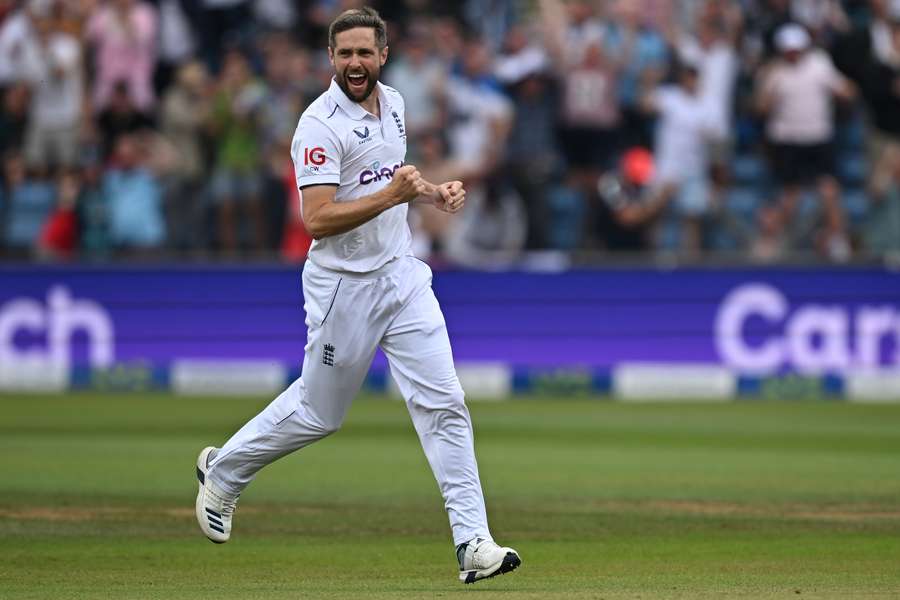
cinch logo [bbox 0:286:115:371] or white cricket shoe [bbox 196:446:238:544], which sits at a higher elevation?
white cricket shoe [bbox 196:446:238:544]

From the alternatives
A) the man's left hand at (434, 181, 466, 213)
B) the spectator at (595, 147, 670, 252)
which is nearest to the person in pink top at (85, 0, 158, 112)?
the spectator at (595, 147, 670, 252)

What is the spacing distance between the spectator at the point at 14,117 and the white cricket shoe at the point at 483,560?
12.9 meters

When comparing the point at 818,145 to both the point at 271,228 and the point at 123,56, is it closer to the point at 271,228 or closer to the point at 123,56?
the point at 271,228

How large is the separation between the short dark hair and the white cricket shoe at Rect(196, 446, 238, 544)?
1.98 metres

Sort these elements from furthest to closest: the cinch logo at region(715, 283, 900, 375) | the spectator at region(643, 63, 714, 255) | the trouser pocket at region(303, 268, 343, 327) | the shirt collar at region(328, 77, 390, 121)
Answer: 1. the spectator at region(643, 63, 714, 255)
2. the cinch logo at region(715, 283, 900, 375)
3. the trouser pocket at region(303, 268, 343, 327)
4. the shirt collar at region(328, 77, 390, 121)

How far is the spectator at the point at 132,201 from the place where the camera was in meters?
17.9

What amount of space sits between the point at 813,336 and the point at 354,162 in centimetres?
1149

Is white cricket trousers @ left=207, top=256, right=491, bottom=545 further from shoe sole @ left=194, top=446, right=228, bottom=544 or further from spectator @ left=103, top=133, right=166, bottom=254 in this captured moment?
spectator @ left=103, top=133, right=166, bottom=254

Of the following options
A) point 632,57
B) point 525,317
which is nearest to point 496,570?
point 525,317

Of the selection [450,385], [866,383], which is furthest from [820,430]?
[450,385]

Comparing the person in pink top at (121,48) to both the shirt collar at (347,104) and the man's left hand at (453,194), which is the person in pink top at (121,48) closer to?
the shirt collar at (347,104)

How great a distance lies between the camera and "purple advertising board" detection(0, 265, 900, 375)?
693 inches

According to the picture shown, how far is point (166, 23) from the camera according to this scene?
19094mm

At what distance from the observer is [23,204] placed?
18.4 m
